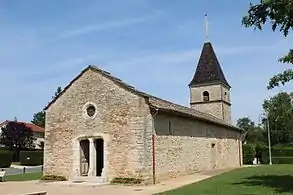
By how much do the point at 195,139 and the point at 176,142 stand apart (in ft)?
12.1

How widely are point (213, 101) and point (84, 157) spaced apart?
2233cm

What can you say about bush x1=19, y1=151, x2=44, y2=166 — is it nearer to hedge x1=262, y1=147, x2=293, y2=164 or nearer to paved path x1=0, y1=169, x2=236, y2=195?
hedge x1=262, y1=147, x2=293, y2=164

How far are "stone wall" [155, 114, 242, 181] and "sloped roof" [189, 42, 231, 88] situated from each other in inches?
332

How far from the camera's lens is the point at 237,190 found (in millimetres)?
14703

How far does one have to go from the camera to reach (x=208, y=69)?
4228 cm

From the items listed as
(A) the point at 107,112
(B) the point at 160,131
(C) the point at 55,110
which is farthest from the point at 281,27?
(C) the point at 55,110

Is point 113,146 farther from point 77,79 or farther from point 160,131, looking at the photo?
point 77,79

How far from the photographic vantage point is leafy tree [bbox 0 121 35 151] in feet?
191

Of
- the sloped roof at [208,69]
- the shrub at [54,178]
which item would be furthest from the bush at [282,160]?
the shrub at [54,178]

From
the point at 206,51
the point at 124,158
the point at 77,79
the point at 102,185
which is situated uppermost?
the point at 206,51

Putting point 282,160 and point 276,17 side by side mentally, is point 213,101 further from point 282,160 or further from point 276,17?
point 276,17

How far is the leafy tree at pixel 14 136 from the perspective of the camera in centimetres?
5812

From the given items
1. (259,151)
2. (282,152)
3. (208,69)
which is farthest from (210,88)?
(282,152)

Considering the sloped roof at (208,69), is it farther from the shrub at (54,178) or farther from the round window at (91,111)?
the shrub at (54,178)
